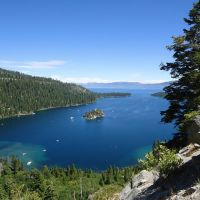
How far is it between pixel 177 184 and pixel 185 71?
13612mm

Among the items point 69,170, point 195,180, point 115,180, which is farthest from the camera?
point 69,170

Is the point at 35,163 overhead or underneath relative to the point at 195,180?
underneath

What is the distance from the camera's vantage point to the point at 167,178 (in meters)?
29.5

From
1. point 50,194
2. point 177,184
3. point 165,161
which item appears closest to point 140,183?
point 165,161

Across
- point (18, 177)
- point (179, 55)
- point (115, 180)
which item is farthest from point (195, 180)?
point (18, 177)

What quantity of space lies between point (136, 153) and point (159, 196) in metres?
176

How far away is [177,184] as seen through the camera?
2625 centimetres

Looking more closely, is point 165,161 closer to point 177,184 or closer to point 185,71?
point 177,184

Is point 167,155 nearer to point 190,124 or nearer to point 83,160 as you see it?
point 190,124

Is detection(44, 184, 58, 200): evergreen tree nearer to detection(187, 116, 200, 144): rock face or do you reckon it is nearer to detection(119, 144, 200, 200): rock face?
detection(119, 144, 200, 200): rock face

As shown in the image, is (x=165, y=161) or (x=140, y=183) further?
(x=140, y=183)

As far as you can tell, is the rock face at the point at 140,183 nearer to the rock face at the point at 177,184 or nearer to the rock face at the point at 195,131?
the rock face at the point at 177,184

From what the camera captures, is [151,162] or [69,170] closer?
[151,162]

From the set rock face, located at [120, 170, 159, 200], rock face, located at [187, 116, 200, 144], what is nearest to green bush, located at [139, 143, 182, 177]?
rock face, located at [187, 116, 200, 144]
